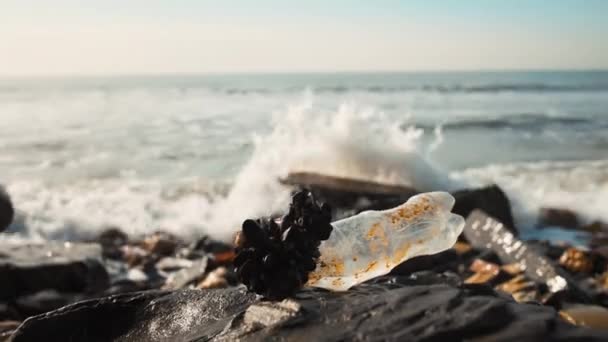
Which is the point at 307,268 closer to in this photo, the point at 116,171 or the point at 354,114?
the point at 354,114

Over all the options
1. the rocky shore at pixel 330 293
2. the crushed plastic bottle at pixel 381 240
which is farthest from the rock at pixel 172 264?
the crushed plastic bottle at pixel 381 240

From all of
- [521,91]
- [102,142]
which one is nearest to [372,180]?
[102,142]

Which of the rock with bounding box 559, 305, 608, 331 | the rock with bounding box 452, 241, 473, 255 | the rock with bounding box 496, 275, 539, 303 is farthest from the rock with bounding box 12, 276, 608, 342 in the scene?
the rock with bounding box 452, 241, 473, 255

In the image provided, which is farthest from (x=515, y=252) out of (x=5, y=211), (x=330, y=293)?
(x=5, y=211)

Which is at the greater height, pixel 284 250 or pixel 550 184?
pixel 284 250

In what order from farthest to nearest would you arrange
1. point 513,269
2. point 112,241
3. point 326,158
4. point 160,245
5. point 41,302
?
point 326,158 → point 112,241 → point 160,245 → point 41,302 → point 513,269

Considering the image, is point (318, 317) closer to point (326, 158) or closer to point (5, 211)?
point (326, 158)
